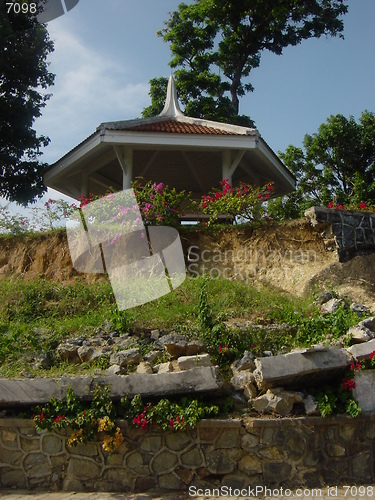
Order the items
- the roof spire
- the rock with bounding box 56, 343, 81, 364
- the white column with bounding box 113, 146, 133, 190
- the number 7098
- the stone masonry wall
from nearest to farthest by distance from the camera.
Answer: the rock with bounding box 56, 343, 81, 364
the stone masonry wall
the white column with bounding box 113, 146, 133, 190
the number 7098
the roof spire

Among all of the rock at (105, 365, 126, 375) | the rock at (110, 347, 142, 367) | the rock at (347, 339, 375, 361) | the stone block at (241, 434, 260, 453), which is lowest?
the stone block at (241, 434, 260, 453)

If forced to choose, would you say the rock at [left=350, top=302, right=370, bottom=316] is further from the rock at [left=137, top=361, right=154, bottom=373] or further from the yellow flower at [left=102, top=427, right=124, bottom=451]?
the yellow flower at [left=102, top=427, right=124, bottom=451]

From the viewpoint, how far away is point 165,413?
5.35 meters

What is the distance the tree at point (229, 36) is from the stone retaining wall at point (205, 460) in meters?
14.7

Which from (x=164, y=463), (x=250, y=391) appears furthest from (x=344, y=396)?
(x=164, y=463)

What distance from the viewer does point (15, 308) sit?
774cm

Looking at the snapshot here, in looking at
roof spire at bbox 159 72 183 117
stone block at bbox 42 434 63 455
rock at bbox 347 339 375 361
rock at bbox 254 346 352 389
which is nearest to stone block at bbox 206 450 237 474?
rock at bbox 254 346 352 389

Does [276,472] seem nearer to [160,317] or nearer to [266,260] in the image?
[160,317]

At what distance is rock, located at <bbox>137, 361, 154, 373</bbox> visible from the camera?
573cm

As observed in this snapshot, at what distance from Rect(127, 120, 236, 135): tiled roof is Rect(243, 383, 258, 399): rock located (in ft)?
22.7

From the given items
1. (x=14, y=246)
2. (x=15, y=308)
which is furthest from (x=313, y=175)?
(x=15, y=308)

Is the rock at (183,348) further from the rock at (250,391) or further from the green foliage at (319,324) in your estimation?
the green foliage at (319,324)

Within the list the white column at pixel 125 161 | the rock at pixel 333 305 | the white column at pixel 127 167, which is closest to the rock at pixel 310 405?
the rock at pixel 333 305

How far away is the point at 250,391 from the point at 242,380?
155mm
